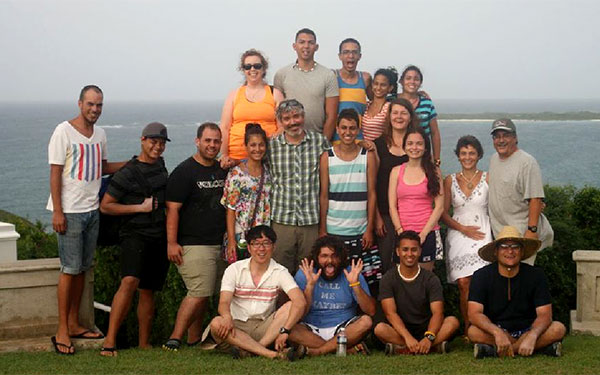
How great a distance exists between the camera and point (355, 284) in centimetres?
687

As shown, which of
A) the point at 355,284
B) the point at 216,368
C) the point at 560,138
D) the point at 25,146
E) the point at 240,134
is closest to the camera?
the point at 216,368

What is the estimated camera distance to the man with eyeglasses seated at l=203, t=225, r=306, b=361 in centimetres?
672

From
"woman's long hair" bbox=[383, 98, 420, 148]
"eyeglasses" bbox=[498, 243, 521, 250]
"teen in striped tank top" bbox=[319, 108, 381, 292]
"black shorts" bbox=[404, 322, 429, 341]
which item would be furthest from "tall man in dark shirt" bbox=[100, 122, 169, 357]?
"eyeglasses" bbox=[498, 243, 521, 250]

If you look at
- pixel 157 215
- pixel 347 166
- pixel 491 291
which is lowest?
pixel 491 291

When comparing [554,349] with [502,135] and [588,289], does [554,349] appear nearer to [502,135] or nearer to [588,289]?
[588,289]

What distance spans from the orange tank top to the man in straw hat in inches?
85.5

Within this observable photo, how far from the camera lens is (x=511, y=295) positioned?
6.71 m

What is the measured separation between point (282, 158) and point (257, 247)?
820mm

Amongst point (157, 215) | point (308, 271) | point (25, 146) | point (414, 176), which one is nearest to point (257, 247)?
point (308, 271)

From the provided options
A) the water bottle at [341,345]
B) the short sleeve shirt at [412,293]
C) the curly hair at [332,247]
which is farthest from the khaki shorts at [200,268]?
the short sleeve shirt at [412,293]

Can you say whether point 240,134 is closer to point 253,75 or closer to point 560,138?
point 253,75

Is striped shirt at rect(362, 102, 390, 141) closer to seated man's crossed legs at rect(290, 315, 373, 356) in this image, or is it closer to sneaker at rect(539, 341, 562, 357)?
seated man's crossed legs at rect(290, 315, 373, 356)

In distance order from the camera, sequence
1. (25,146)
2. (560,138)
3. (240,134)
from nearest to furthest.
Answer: (240,134) → (560,138) → (25,146)

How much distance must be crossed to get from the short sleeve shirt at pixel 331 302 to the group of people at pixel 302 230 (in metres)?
0.01
